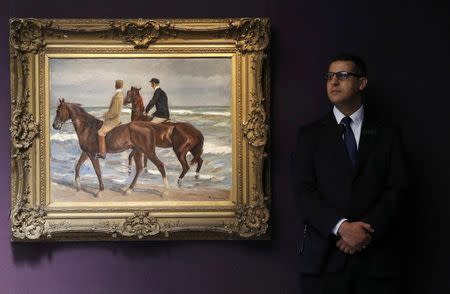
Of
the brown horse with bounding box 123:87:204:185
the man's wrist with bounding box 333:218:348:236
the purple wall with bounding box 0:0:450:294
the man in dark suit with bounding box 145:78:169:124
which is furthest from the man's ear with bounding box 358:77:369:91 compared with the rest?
the man in dark suit with bounding box 145:78:169:124

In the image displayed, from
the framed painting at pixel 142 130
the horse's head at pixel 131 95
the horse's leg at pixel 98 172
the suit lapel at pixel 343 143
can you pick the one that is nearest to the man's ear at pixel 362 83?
the suit lapel at pixel 343 143

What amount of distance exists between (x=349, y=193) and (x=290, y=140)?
21.8 inches

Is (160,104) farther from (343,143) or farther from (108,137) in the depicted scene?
(343,143)

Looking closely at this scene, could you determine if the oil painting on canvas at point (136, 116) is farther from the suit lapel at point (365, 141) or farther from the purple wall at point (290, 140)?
the suit lapel at point (365, 141)

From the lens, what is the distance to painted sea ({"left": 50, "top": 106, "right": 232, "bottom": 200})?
131 inches

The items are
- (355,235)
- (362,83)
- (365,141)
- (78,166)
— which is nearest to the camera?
(355,235)

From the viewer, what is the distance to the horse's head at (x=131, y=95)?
332 centimetres

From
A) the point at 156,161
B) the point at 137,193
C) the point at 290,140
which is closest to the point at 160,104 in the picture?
the point at 156,161

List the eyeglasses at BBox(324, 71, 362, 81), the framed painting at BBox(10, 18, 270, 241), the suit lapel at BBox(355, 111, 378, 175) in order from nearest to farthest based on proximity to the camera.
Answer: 1. the suit lapel at BBox(355, 111, 378, 175)
2. the eyeglasses at BBox(324, 71, 362, 81)
3. the framed painting at BBox(10, 18, 270, 241)

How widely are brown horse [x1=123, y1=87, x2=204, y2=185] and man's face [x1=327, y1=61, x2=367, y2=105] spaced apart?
0.70 meters

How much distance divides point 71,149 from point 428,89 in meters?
1.85

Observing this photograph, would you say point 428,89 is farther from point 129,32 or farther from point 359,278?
point 129,32

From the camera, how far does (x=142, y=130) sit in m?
3.33

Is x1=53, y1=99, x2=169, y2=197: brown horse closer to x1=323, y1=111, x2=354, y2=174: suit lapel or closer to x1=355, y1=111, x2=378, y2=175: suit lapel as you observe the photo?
x1=323, y1=111, x2=354, y2=174: suit lapel
